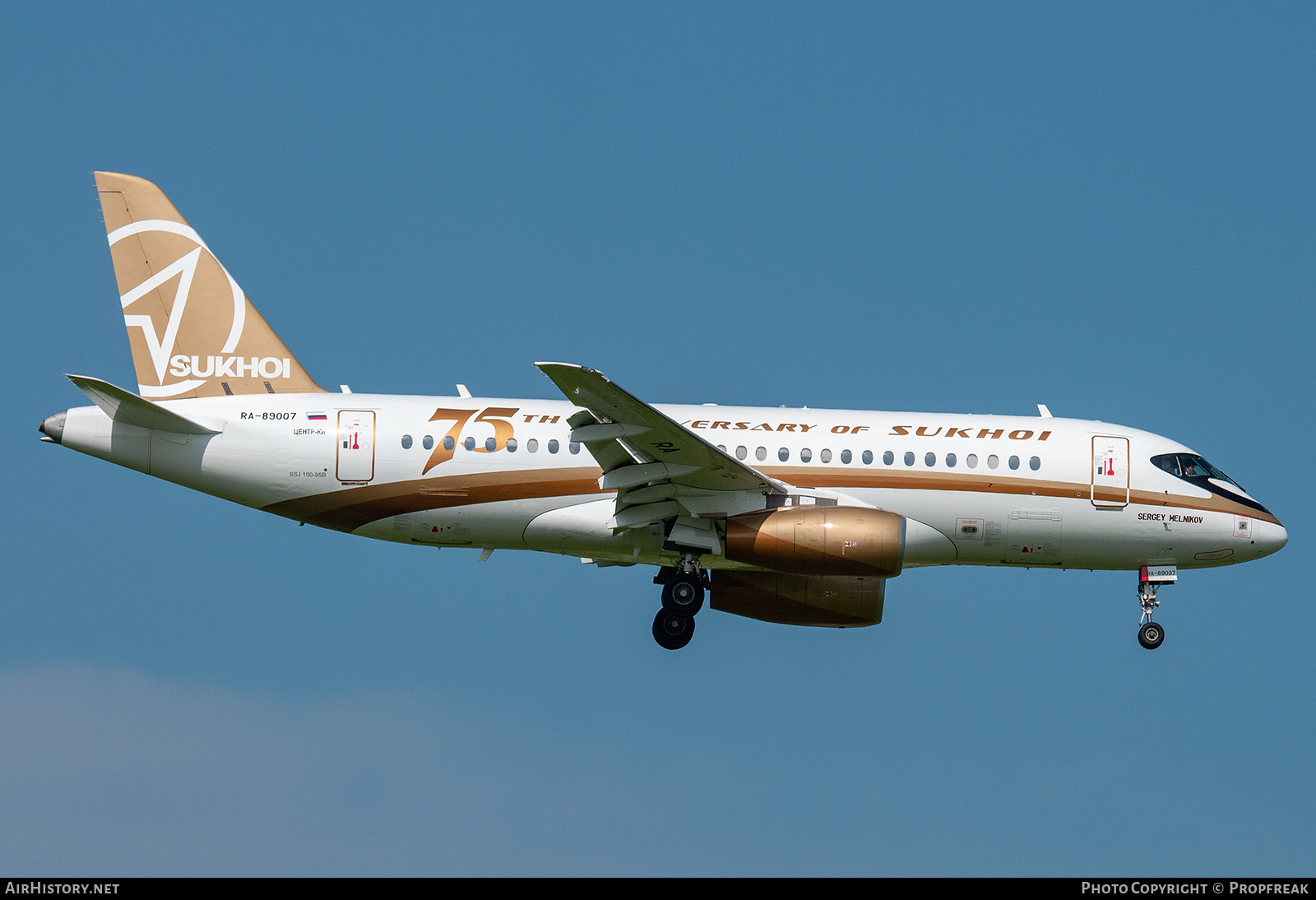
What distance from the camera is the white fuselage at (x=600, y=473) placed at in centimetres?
2898

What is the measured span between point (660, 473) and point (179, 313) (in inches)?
433

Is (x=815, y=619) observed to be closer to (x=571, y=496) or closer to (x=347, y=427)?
(x=571, y=496)

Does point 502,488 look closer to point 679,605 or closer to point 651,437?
point 651,437

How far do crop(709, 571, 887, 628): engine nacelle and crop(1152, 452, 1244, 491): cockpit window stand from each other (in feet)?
20.9

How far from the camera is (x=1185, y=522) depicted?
101 feet

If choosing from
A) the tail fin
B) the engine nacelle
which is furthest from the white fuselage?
the engine nacelle

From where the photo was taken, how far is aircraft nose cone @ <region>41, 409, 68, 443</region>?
1133 inches

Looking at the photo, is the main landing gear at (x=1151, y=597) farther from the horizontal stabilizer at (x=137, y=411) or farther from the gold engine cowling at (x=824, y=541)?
the horizontal stabilizer at (x=137, y=411)

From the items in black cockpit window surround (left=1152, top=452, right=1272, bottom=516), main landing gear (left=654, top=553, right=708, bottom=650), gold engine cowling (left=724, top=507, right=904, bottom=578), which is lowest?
main landing gear (left=654, top=553, right=708, bottom=650)

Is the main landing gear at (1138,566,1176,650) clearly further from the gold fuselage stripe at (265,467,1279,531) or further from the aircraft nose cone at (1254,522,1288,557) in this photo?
the gold fuselage stripe at (265,467,1279,531)

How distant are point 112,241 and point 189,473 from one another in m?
5.71

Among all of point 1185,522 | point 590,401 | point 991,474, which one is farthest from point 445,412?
point 1185,522

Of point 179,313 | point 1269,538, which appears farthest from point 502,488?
point 1269,538

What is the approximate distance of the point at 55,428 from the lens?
28.8 meters
